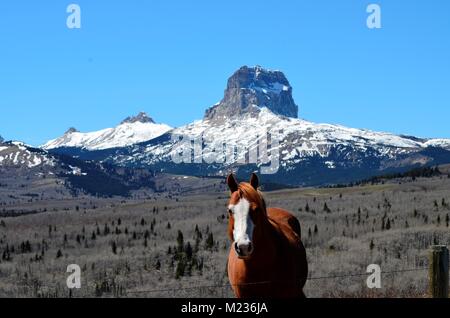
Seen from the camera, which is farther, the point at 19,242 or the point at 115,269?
the point at 19,242

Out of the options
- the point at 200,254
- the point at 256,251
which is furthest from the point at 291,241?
the point at 200,254

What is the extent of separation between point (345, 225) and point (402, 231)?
1722 centimetres

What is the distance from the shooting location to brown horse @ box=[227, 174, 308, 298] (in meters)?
10.9

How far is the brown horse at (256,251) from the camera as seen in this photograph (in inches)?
431

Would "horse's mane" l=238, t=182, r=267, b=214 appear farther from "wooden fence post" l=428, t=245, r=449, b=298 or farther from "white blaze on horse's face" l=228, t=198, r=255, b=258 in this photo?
"wooden fence post" l=428, t=245, r=449, b=298

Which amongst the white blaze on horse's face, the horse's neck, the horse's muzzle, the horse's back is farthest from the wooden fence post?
the horse's muzzle

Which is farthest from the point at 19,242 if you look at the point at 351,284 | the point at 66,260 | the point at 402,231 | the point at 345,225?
the point at 351,284

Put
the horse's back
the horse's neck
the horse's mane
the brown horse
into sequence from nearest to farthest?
the brown horse < the horse's mane < the horse's neck < the horse's back

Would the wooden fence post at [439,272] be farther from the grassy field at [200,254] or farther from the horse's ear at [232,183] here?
the grassy field at [200,254]

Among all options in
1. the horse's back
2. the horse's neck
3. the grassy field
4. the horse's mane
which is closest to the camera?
the horse's mane

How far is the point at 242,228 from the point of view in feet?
35.5

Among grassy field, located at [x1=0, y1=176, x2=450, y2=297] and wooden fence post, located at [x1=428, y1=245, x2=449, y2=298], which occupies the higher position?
wooden fence post, located at [x1=428, y1=245, x2=449, y2=298]
